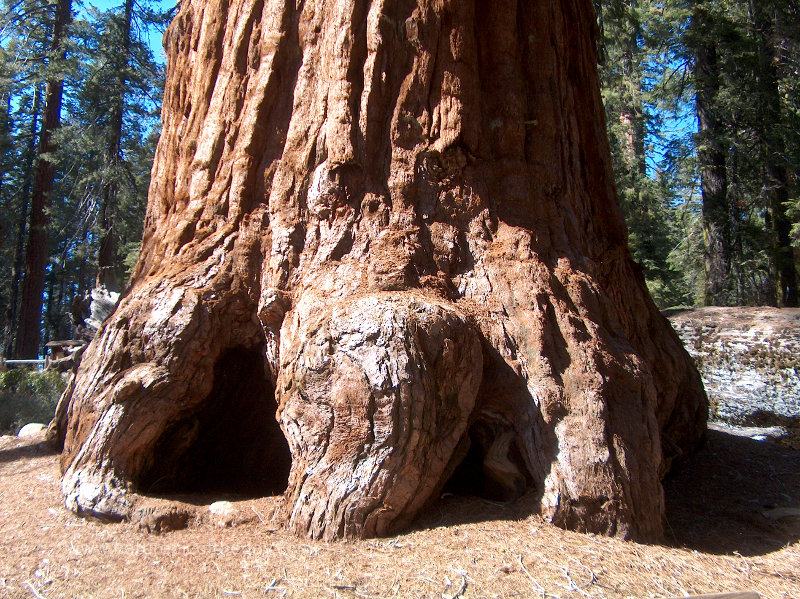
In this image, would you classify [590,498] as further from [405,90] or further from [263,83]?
[263,83]

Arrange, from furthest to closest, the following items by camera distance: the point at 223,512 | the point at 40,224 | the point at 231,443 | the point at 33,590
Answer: the point at 40,224 < the point at 231,443 < the point at 223,512 < the point at 33,590

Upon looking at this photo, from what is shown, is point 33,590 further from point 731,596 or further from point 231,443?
point 731,596

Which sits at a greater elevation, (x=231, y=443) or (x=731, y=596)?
(x=231, y=443)

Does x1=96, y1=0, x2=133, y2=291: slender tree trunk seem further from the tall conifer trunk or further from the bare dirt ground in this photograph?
the tall conifer trunk

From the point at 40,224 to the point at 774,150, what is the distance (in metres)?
18.4

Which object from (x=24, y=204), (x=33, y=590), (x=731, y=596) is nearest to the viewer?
(x=731, y=596)

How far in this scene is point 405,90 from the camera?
457 centimetres

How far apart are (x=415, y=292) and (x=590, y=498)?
163 cm

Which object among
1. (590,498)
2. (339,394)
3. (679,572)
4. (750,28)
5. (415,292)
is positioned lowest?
(679,572)

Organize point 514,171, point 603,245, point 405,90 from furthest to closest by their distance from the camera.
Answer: point 603,245 < point 514,171 < point 405,90

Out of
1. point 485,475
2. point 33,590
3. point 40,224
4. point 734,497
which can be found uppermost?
point 40,224

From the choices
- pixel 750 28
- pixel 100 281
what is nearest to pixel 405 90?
pixel 100 281

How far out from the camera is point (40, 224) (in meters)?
17.6

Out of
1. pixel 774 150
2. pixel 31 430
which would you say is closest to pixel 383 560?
pixel 31 430
